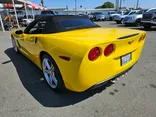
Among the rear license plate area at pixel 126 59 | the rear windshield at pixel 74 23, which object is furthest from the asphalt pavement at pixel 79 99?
the rear windshield at pixel 74 23

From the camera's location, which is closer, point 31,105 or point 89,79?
point 89,79

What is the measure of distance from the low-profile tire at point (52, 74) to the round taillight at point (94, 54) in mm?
744

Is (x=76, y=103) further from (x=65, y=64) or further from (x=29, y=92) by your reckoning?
(x=29, y=92)

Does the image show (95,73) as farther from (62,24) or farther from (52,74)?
(62,24)

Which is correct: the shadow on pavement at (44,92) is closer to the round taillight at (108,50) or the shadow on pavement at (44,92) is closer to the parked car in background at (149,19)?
the round taillight at (108,50)

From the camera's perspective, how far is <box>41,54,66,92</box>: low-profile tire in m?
2.60

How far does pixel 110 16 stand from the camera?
27.3 m

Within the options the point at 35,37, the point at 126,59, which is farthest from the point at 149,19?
the point at 35,37

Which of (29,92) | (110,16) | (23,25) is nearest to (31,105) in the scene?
(29,92)

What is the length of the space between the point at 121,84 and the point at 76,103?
1146 millimetres

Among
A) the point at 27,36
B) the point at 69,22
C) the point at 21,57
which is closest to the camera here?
the point at 69,22

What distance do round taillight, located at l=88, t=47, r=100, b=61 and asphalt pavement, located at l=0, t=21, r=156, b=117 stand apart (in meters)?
0.92

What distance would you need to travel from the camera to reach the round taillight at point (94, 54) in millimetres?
2051

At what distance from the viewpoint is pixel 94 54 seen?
210cm
